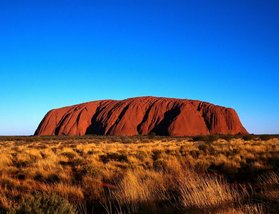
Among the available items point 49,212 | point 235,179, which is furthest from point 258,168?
point 49,212

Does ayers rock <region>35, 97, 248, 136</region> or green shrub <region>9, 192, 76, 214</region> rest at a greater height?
ayers rock <region>35, 97, 248, 136</region>

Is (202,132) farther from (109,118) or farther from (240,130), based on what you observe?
(109,118)

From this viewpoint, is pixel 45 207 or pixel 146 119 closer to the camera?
pixel 45 207

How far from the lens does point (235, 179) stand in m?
10.0

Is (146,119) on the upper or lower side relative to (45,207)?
upper

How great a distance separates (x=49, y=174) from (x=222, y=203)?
7182 mm

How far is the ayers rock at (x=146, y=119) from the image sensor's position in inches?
3007

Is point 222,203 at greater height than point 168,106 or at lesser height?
lesser

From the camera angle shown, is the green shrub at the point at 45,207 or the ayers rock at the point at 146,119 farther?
the ayers rock at the point at 146,119

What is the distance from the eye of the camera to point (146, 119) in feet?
261

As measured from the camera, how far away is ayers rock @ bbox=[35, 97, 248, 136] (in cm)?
7638

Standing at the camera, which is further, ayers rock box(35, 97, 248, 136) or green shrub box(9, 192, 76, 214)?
ayers rock box(35, 97, 248, 136)

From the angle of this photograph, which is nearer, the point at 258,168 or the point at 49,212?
the point at 49,212

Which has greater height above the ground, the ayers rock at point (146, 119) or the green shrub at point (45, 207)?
the ayers rock at point (146, 119)
